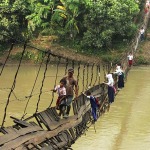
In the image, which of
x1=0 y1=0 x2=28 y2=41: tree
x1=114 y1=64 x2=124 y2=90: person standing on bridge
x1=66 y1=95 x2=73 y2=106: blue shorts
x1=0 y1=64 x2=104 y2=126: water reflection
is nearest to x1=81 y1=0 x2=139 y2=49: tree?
x1=0 y1=64 x2=104 y2=126: water reflection

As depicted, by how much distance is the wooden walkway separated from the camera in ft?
14.3

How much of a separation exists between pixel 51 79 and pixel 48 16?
495 centimetres

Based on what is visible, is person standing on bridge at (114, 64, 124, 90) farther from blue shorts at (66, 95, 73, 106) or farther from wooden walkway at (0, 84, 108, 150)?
blue shorts at (66, 95, 73, 106)

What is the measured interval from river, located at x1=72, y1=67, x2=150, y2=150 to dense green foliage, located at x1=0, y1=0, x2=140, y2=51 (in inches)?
170

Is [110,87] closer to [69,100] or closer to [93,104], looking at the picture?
[93,104]

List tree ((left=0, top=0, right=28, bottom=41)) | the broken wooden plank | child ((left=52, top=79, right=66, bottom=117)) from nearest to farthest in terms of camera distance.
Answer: the broken wooden plank, child ((left=52, top=79, right=66, bottom=117)), tree ((left=0, top=0, right=28, bottom=41))

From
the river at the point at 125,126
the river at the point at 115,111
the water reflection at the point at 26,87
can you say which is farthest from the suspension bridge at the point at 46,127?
the water reflection at the point at 26,87

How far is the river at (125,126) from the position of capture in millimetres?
8750

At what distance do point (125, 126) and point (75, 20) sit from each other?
892cm

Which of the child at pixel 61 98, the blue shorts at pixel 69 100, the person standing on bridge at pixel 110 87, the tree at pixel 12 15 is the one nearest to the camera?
the child at pixel 61 98

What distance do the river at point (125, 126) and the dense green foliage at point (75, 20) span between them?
433 centimetres

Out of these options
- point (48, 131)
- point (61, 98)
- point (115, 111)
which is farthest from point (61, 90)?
point (115, 111)

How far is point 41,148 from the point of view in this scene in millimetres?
4562

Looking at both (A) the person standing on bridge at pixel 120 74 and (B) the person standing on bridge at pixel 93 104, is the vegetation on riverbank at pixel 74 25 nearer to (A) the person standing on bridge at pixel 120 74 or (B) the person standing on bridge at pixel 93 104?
(A) the person standing on bridge at pixel 120 74
